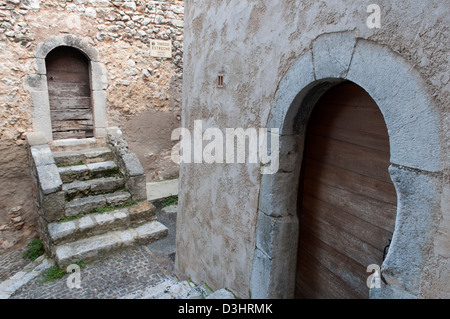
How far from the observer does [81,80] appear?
596 cm

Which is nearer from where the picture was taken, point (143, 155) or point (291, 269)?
point (291, 269)

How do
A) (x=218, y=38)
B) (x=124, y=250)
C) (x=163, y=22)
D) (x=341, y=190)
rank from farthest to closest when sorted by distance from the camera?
(x=163, y=22)
(x=124, y=250)
(x=218, y=38)
(x=341, y=190)

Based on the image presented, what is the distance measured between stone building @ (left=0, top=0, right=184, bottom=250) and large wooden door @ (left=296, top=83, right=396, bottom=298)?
5.01 meters

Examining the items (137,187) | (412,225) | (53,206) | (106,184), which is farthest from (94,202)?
(412,225)

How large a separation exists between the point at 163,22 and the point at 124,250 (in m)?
4.53

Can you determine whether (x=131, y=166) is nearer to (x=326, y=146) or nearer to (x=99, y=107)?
(x=99, y=107)

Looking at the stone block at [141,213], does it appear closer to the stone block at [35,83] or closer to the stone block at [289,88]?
the stone block at [35,83]

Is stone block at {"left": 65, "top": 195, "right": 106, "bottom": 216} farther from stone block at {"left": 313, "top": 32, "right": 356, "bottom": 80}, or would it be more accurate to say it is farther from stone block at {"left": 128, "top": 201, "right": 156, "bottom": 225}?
stone block at {"left": 313, "top": 32, "right": 356, "bottom": 80}

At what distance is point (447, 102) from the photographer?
1186 millimetres

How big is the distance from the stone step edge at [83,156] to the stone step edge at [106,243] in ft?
5.10

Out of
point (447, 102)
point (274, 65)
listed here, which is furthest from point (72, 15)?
point (447, 102)

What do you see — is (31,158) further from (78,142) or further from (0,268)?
(0,268)

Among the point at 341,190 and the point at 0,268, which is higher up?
the point at 341,190

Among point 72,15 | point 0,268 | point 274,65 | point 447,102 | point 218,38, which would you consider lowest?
point 0,268
